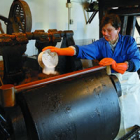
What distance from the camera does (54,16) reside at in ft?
10.3

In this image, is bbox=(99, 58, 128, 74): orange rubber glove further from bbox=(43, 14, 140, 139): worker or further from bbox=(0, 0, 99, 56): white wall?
bbox=(0, 0, 99, 56): white wall

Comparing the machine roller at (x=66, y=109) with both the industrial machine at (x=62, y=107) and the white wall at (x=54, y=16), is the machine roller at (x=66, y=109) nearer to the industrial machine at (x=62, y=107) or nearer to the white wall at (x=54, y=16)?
the industrial machine at (x=62, y=107)

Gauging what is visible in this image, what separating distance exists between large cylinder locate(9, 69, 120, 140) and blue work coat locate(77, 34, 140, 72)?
1.60 ft

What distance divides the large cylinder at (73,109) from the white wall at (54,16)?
6.46 feet

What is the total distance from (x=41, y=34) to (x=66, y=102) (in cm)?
87

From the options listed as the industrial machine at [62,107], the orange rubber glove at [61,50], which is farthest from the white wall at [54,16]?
the industrial machine at [62,107]

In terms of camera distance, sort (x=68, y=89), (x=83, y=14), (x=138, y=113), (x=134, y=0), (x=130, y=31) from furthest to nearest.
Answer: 1. (x=83, y=14)
2. (x=130, y=31)
3. (x=134, y=0)
4. (x=138, y=113)
5. (x=68, y=89)

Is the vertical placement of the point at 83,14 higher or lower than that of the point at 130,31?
higher

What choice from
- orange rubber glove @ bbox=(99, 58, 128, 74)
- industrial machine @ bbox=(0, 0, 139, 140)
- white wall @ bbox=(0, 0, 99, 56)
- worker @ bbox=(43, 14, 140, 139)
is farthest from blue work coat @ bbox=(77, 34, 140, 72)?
white wall @ bbox=(0, 0, 99, 56)

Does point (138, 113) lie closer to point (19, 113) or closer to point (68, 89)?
point (68, 89)

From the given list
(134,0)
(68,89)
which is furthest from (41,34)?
(134,0)

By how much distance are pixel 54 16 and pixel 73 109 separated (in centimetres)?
271

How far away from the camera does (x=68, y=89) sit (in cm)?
81

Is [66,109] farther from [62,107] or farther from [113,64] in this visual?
[113,64]
